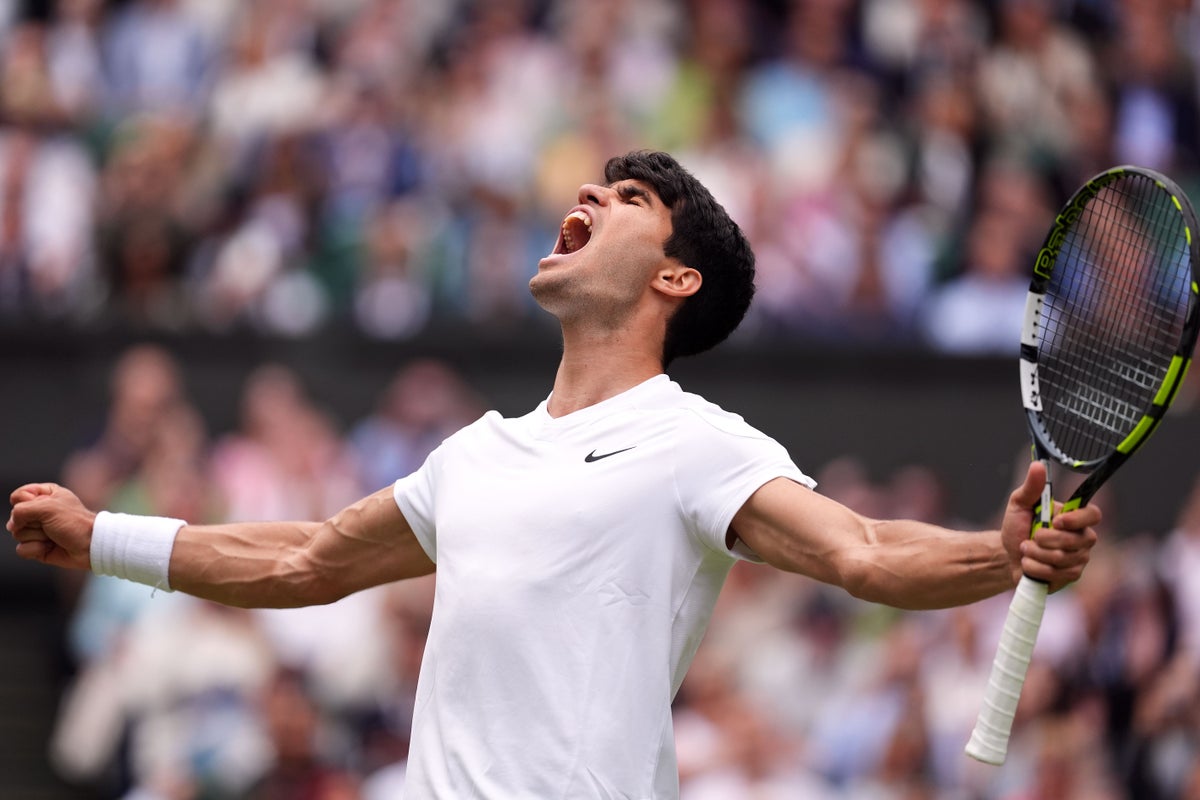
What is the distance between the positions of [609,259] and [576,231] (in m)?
0.21

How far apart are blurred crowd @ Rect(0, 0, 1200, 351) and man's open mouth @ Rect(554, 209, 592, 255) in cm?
505

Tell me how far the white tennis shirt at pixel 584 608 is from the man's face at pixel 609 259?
36 cm

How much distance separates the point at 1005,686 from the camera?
136 inches

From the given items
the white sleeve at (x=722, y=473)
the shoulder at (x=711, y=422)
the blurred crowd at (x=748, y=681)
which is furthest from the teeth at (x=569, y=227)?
the blurred crowd at (x=748, y=681)

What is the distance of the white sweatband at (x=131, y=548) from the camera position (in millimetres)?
4289

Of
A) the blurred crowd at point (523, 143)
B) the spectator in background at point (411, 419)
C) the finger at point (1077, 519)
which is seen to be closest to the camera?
the finger at point (1077, 519)

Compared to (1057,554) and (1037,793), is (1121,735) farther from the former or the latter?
(1057,554)

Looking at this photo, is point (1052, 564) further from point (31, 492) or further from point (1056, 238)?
point (31, 492)

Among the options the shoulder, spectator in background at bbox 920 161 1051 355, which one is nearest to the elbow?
the shoulder

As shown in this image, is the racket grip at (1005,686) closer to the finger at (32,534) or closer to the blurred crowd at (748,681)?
the finger at (32,534)

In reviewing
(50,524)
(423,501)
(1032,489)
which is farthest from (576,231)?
(1032,489)

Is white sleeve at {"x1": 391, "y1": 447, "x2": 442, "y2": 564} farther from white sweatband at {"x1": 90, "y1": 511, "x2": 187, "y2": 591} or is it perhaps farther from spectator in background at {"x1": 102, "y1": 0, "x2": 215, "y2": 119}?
spectator in background at {"x1": 102, "y1": 0, "x2": 215, "y2": 119}

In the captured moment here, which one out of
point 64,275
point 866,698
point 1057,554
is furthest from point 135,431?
point 1057,554

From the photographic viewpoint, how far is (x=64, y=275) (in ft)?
33.9
